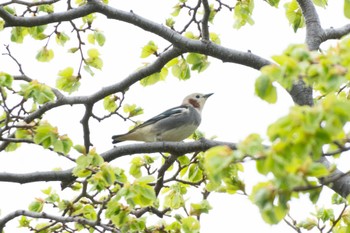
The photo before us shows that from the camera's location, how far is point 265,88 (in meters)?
4.05

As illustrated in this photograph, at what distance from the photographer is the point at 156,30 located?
6918 millimetres

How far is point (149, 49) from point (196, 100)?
374 cm

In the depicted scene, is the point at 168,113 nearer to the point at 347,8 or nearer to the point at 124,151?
the point at 124,151

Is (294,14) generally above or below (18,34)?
below

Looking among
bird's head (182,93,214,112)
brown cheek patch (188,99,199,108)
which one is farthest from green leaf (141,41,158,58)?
brown cheek patch (188,99,199,108)

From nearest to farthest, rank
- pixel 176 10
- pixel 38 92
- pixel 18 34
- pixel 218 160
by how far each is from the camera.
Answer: pixel 218 160
pixel 38 92
pixel 176 10
pixel 18 34

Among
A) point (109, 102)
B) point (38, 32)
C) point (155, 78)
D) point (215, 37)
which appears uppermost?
point (38, 32)

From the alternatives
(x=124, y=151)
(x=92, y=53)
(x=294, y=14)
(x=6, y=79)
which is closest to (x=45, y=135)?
(x=6, y=79)

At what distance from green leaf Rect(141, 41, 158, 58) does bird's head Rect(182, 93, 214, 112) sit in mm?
3446

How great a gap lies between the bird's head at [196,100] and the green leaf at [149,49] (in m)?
3.45

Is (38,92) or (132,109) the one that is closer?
(38,92)

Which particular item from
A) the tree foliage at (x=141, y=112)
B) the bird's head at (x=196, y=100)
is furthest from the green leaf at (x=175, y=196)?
the bird's head at (x=196, y=100)

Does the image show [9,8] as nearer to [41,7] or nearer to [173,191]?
[41,7]

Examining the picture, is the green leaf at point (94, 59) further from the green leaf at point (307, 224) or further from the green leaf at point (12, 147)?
the green leaf at point (307, 224)
